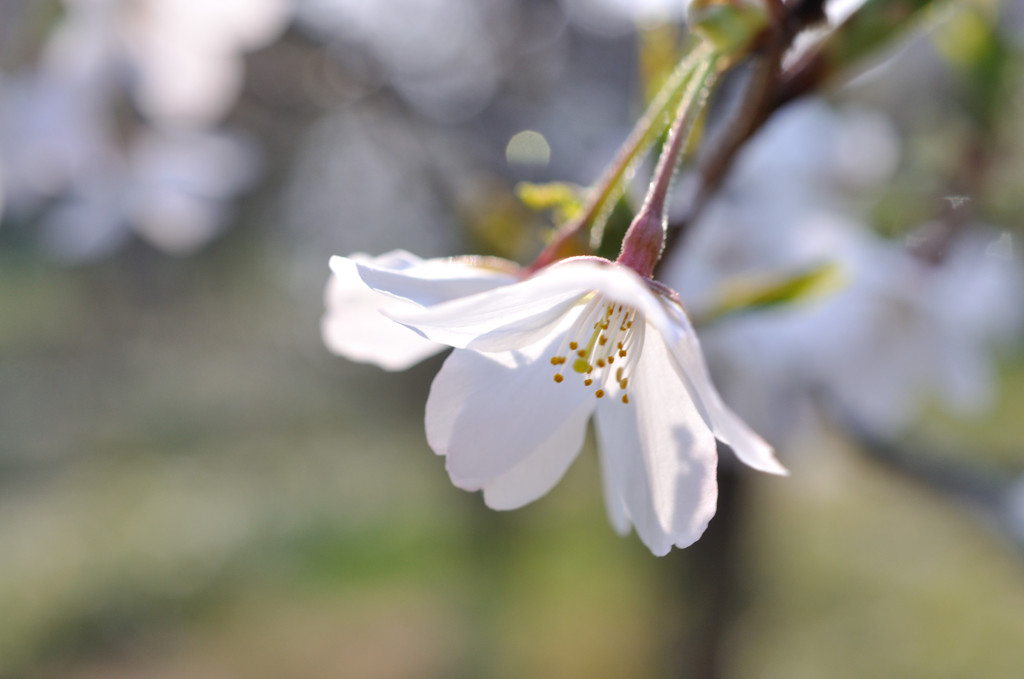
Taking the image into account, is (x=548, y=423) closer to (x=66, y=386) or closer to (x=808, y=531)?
(x=808, y=531)

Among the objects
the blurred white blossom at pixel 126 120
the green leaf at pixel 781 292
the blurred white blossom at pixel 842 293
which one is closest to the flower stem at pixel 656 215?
the green leaf at pixel 781 292

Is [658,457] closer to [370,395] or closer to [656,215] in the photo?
[656,215]

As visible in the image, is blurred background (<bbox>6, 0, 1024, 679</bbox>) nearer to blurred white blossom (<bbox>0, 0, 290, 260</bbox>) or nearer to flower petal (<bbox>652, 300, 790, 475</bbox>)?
blurred white blossom (<bbox>0, 0, 290, 260</bbox>)

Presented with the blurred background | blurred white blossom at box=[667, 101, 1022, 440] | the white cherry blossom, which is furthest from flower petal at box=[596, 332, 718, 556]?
blurred white blossom at box=[667, 101, 1022, 440]

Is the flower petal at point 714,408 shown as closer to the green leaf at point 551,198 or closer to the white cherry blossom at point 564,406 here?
the white cherry blossom at point 564,406

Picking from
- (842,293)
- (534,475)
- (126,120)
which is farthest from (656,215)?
(126,120)

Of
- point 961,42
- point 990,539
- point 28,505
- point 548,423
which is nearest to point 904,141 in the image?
point 961,42
